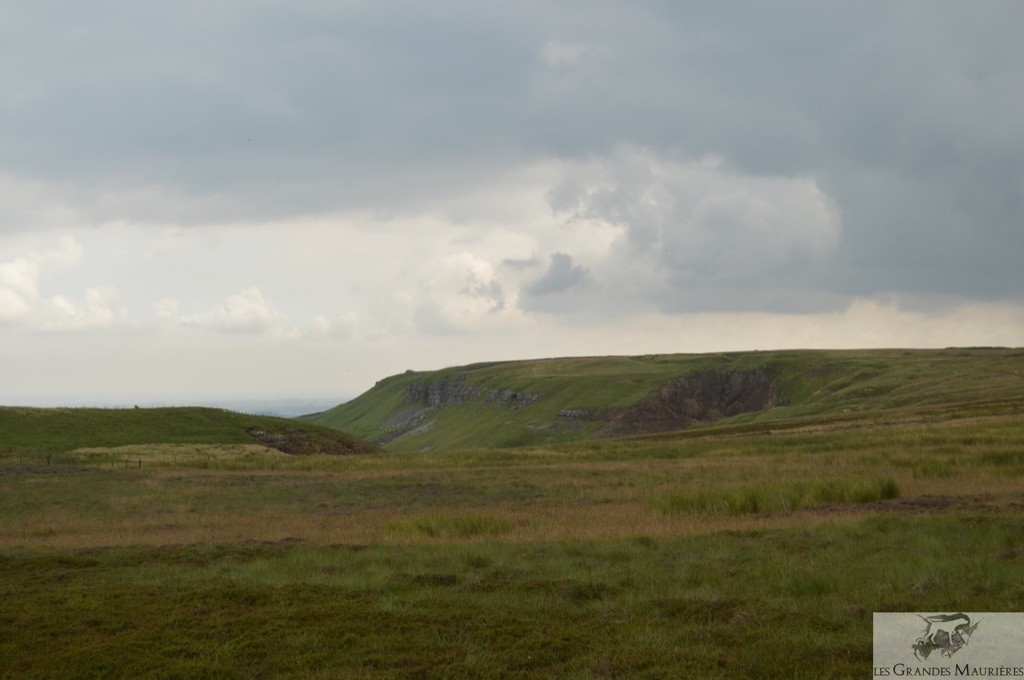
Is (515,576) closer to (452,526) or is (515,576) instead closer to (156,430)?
(452,526)

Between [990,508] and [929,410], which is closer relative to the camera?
[990,508]

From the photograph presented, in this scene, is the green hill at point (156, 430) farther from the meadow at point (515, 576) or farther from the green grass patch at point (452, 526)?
the green grass patch at point (452, 526)

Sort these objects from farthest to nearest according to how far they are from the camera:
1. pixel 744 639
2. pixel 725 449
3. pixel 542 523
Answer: pixel 725 449 < pixel 542 523 < pixel 744 639

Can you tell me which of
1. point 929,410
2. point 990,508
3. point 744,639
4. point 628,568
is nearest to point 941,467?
point 990,508

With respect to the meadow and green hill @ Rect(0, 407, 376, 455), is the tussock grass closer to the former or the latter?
the meadow

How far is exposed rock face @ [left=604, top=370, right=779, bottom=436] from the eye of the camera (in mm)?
158750

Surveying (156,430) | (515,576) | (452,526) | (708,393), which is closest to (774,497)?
(452,526)

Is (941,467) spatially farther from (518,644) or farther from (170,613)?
(170,613)

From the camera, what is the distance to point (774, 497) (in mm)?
25516

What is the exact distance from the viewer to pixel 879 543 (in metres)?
16.9

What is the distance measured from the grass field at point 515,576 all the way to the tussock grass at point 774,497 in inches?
3.3

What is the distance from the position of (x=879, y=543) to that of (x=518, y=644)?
930cm

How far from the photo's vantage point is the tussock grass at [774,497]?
25062 mm

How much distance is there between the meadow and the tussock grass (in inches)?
3.2
